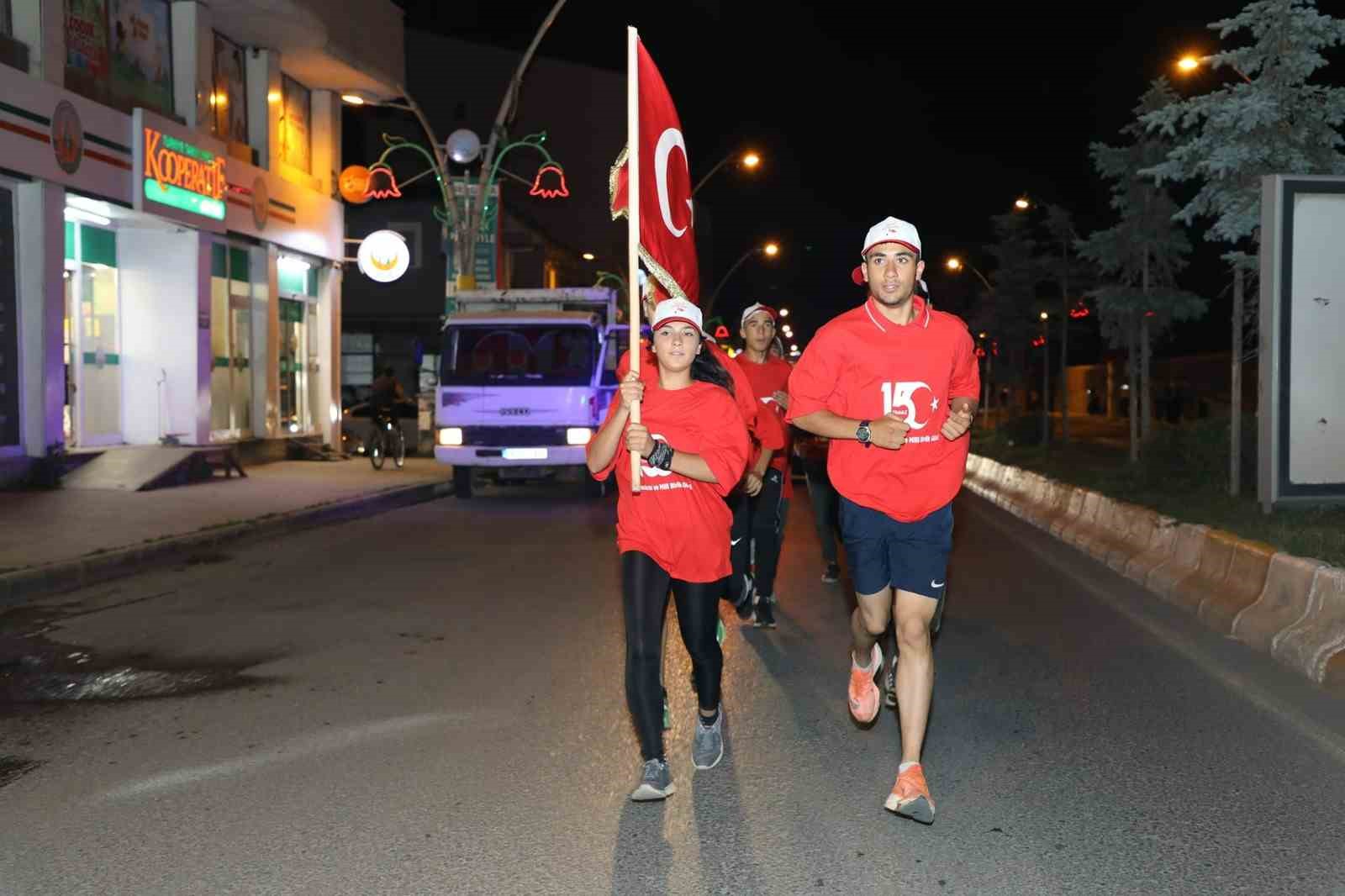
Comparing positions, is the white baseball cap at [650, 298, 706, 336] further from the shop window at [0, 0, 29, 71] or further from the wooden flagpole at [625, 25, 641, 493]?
the shop window at [0, 0, 29, 71]

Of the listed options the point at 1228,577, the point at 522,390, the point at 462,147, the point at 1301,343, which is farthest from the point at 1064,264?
the point at 1228,577

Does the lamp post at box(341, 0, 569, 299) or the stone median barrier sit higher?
the lamp post at box(341, 0, 569, 299)

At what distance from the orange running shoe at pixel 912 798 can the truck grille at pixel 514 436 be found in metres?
14.7

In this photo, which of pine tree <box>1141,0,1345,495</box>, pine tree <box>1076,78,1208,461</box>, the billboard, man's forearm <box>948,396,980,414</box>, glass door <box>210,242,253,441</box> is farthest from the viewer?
glass door <box>210,242,253,441</box>

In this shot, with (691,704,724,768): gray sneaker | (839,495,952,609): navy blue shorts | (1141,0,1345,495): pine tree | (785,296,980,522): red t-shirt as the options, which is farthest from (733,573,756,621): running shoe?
(1141,0,1345,495): pine tree

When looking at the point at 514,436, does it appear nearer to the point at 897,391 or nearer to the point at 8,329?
the point at 8,329

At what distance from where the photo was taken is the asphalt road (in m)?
4.37

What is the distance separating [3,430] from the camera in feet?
57.4

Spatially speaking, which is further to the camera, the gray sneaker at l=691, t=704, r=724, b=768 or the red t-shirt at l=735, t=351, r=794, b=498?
the red t-shirt at l=735, t=351, r=794, b=498

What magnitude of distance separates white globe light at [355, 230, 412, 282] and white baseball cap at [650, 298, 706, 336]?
74.7 feet

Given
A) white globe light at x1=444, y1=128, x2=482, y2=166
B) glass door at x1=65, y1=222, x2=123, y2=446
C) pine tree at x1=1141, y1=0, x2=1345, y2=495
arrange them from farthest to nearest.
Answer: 1. white globe light at x1=444, y1=128, x2=482, y2=166
2. glass door at x1=65, y1=222, x2=123, y2=446
3. pine tree at x1=1141, y1=0, x2=1345, y2=495

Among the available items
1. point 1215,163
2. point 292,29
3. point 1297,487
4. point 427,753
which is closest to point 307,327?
point 292,29

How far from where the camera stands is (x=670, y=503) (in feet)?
16.9

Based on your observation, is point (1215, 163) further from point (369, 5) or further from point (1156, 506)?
point (369, 5)
